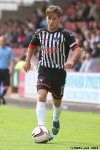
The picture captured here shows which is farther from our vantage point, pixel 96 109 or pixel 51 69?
pixel 96 109

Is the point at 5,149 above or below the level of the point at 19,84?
above

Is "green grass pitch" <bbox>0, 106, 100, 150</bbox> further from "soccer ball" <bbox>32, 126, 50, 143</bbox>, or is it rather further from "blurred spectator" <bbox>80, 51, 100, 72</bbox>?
"blurred spectator" <bbox>80, 51, 100, 72</bbox>

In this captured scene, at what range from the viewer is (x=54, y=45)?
11.4 meters

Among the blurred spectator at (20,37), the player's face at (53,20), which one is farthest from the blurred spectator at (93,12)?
the player's face at (53,20)

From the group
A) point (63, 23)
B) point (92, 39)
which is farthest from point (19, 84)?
point (63, 23)

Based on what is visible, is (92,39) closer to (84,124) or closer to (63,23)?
Result: (63,23)

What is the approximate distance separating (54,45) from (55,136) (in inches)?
71.6

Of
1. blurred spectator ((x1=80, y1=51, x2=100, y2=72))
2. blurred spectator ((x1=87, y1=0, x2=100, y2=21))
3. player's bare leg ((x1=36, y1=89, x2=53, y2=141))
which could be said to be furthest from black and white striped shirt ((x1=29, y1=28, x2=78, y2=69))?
blurred spectator ((x1=87, y1=0, x2=100, y2=21))

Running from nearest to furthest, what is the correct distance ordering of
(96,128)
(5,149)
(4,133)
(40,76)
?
(5,149), (40,76), (4,133), (96,128)

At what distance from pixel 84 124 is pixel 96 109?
584 cm

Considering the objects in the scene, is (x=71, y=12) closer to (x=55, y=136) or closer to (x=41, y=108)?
(x=55, y=136)

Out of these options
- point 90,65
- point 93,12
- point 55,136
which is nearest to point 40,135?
point 55,136

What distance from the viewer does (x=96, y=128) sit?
14242 millimetres

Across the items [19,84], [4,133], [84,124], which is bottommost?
[19,84]
